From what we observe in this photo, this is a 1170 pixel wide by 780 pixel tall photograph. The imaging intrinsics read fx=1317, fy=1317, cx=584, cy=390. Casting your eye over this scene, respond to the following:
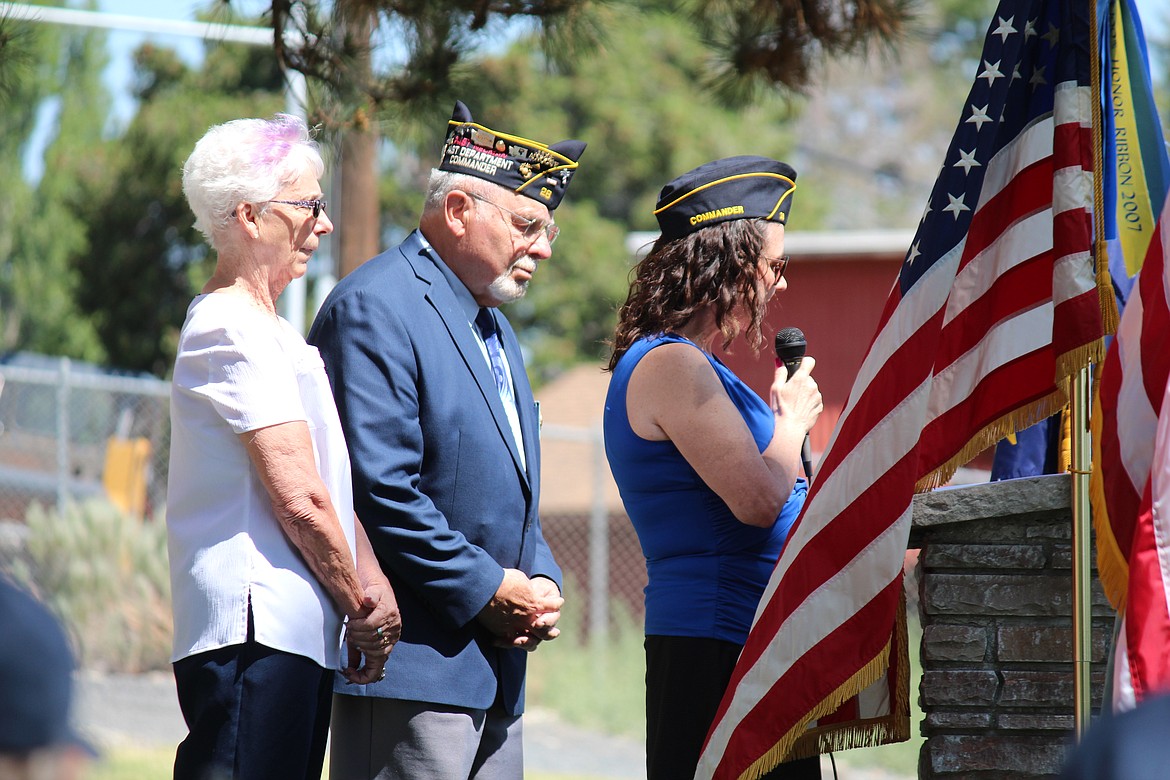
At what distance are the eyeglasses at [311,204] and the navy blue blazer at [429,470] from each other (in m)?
0.22

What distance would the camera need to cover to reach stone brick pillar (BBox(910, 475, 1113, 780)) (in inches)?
130

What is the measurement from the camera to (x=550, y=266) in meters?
22.1

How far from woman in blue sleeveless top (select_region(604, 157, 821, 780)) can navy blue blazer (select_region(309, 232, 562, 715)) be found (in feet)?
→ 1.11

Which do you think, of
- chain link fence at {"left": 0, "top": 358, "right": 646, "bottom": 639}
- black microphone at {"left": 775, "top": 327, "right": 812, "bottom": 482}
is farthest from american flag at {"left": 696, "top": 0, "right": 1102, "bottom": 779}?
chain link fence at {"left": 0, "top": 358, "right": 646, "bottom": 639}

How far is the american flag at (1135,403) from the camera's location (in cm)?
262

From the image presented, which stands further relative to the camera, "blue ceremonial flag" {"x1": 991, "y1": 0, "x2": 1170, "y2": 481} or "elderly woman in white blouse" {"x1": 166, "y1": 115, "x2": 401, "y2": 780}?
"blue ceremonial flag" {"x1": 991, "y1": 0, "x2": 1170, "y2": 481}

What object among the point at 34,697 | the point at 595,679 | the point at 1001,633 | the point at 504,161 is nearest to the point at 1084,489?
the point at 1001,633

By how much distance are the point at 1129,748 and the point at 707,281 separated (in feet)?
7.42

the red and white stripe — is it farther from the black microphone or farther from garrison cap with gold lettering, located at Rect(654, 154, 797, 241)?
garrison cap with gold lettering, located at Rect(654, 154, 797, 241)

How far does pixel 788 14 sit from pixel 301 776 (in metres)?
3.59

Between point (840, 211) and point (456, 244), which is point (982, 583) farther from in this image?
point (840, 211)

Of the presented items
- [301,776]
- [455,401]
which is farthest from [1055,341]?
[301,776]

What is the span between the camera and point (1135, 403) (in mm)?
2910

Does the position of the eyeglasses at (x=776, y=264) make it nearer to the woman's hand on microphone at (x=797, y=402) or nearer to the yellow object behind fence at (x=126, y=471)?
the woman's hand on microphone at (x=797, y=402)
